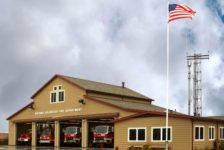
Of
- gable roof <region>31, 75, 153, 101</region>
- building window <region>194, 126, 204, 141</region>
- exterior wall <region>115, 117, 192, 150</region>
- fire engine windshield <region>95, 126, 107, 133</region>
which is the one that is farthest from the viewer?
gable roof <region>31, 75, 153, 101</region>

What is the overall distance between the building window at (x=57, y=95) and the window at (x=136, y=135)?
14.3 m

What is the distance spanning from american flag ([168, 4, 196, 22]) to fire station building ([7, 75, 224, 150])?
8519 mm

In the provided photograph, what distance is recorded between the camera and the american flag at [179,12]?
33656 millimetres

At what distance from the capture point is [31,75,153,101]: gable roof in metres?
54.2

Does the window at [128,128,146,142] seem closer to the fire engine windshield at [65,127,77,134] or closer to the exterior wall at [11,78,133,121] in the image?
the exterior wall at [11,78,133,121]

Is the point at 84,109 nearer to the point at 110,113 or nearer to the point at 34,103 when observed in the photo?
the point at 110,113

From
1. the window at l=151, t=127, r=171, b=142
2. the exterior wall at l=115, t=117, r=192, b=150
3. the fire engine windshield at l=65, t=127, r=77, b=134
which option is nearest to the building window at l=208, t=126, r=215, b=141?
the exterior wall at l=115, t=117, r=192, b=150

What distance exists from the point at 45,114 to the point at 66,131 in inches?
198

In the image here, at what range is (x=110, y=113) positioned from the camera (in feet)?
157

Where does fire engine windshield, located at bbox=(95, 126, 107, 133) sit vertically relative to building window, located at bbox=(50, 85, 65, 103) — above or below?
below

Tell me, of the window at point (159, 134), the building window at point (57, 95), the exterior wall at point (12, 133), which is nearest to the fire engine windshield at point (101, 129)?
the building window at point (57, 95)

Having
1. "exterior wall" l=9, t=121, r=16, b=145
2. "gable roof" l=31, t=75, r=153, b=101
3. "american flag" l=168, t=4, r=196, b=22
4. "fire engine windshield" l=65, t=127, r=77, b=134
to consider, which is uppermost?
"american flag" l=168, t=4, r=196, b=22

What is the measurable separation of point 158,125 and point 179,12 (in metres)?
10.8

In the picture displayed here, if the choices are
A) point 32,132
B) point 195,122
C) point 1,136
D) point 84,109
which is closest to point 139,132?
point 195,122
